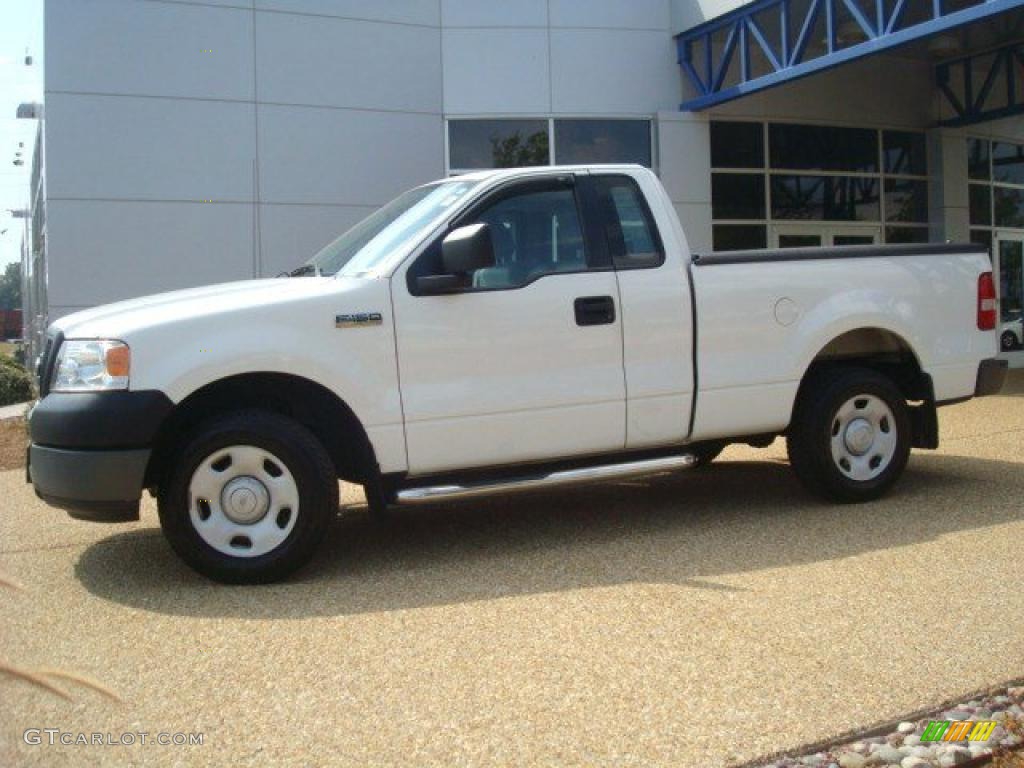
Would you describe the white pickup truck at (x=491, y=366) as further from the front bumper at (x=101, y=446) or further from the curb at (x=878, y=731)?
the curb at (x=878, y=731)

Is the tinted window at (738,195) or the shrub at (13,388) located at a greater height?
the tinted window at (738,195)

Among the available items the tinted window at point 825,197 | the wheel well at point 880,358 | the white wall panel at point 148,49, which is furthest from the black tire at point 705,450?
the tinted window at point 825,197

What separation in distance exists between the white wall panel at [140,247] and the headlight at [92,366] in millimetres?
8416

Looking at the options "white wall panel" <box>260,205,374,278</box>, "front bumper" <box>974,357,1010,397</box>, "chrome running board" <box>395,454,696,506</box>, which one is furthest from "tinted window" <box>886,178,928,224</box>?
"chrome running board" <box>395,454,696,506</box>

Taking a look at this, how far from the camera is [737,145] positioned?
15.7 m

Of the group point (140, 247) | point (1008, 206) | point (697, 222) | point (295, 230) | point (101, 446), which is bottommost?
point (101, 446)

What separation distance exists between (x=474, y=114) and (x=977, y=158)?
9.41 metres

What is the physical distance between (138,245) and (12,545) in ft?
25.0

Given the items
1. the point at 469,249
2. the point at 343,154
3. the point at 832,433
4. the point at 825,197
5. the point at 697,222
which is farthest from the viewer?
the point at 825,197

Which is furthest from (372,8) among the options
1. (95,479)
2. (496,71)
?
(95,479)

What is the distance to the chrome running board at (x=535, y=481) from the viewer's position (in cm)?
505

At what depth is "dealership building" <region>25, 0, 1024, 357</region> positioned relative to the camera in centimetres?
1272

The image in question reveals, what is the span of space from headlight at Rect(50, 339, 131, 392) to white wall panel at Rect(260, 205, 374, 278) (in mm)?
8665

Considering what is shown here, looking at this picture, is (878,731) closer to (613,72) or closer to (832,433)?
(832,433)
